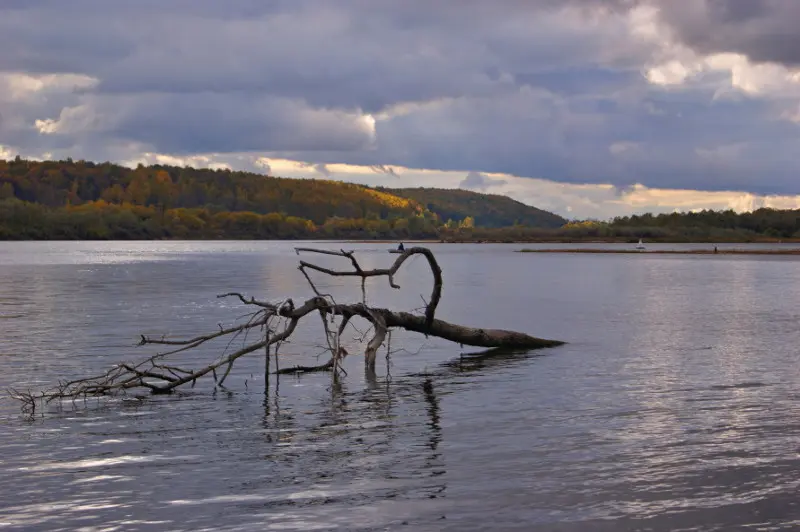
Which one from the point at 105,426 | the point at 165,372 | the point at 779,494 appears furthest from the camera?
the point at 165,372

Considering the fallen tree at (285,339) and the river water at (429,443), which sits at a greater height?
the fallen tree at (285,339)

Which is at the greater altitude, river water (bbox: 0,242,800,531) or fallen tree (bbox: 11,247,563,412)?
fallen tree (bbox: 11,247,563,412)

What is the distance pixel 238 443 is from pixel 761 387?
1556cm

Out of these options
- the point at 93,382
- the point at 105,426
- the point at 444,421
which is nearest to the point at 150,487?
the point at 105,426

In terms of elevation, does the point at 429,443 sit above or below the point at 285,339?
below

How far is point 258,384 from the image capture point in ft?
89.7

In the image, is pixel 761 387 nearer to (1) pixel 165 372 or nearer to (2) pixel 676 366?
(2) pixel 676 366

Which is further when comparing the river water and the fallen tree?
the fallen tree

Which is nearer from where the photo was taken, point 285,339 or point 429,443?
point 429,443

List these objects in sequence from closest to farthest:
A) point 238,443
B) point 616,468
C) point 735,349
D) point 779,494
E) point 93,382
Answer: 1. point 779,494
2. point 616,468
3. point 238,443
4. point 93,382
5. point 735,349

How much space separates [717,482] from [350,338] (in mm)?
25103

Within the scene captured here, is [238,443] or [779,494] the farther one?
[238,443]

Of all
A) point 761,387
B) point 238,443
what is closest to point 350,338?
point 761,387

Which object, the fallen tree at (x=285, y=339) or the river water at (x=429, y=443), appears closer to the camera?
the river water at (x=429, y=443)
